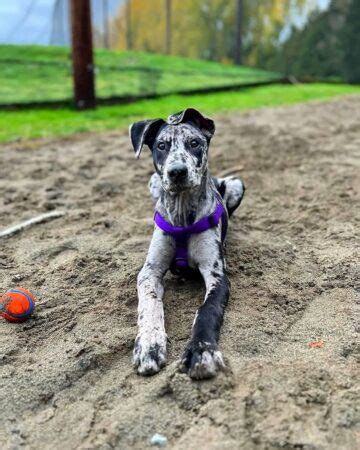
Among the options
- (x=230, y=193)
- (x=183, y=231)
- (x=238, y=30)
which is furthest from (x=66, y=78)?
(x=183, y=231)

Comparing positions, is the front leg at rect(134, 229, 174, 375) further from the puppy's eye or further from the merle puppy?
→ the puppy's eye

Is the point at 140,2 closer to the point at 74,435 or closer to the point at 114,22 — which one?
the point at 114,22

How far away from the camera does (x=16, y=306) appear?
3.13 metres

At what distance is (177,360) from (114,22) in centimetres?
3590

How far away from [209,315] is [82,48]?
895 cm

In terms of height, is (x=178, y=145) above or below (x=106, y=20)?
below

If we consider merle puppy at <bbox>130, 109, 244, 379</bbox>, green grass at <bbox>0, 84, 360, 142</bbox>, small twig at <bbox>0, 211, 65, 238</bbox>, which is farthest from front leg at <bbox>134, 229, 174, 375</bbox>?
green grass at <bbox>0, 84, 360, 142</bbox>

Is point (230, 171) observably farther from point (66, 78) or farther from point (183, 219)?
point (66, 78)

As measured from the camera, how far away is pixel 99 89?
13.1m

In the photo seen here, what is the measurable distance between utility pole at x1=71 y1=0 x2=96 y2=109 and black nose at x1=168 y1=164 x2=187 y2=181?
27.1 feet

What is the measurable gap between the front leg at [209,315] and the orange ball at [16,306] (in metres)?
1.05

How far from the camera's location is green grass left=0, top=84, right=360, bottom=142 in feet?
30.1

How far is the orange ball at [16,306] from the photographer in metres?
3.13

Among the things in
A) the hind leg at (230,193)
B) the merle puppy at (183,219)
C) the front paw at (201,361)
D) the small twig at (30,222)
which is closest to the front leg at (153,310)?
the merle puppy at (183,219)
